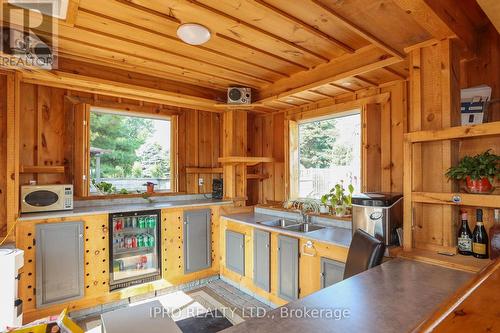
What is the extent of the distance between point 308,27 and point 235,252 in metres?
2.44

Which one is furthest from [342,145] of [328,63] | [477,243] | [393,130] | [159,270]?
[159,270]

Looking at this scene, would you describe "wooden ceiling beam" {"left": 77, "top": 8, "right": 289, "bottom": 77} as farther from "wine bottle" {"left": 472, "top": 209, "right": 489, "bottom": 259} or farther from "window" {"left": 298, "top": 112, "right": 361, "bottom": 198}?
"wine bottle" {"left": 472, "top": 209, "right": 489, "bottom": 259}

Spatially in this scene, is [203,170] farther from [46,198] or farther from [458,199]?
[458,199]

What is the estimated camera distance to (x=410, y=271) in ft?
4.86

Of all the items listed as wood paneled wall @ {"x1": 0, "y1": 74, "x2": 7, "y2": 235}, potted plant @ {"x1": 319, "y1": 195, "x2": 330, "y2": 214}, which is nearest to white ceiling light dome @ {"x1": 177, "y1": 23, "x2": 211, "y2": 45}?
wood paneled wall @ {"x1": 0, "y1": 74, "x2": 7, "y2": 235}

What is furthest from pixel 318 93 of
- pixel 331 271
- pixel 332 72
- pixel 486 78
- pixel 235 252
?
pixel 235 252

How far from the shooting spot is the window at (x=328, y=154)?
3.07 meters

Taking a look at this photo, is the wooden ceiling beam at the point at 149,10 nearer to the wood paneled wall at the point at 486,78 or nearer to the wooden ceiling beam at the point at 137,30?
the wooden ceiling beam at the point at 137,30

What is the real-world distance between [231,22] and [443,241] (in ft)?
6.53

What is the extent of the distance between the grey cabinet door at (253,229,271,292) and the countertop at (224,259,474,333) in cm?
144

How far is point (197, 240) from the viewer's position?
341 centimetres

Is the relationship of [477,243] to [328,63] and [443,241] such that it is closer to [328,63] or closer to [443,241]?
[443,241]

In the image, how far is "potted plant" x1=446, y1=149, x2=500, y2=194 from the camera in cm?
149

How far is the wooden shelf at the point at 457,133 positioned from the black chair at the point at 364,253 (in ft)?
2.26
